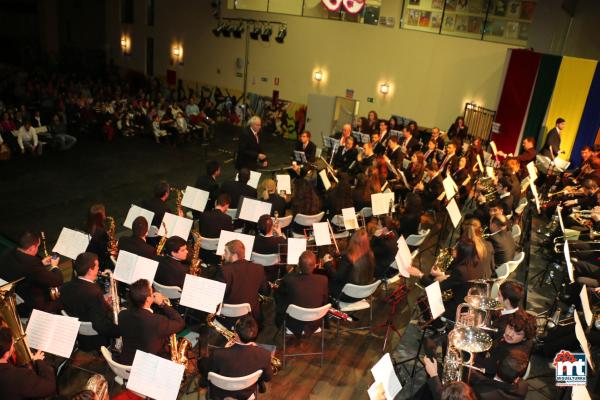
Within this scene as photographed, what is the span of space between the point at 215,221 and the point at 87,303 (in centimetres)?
221

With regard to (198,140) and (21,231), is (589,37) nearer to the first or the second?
(198,140)

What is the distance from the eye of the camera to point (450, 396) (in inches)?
123

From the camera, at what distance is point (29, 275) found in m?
4.74

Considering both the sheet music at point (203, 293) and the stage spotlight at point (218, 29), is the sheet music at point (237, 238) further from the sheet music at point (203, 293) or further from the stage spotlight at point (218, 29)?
the stage spotlight at point (218, 29)

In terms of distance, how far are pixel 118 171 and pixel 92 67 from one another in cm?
1512

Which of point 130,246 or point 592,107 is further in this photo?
point 592,107

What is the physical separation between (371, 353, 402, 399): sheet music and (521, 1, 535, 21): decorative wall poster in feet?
42.4

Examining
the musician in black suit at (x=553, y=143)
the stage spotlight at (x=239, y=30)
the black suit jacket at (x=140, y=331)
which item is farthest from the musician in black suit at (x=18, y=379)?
the stage spotlight at (x=239, y=30)

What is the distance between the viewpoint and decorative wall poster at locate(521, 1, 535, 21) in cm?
1310

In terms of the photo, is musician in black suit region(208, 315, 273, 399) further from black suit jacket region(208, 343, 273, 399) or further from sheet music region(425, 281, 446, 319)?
sheet music region(425, 281, 446, 319)

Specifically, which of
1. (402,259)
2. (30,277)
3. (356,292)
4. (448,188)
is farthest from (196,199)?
(448,188)

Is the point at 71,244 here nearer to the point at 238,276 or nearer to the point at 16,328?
the point at 16,328

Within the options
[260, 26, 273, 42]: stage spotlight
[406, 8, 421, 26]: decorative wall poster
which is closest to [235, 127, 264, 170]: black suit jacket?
[406, 8, 421, 26]: decorative wall poster

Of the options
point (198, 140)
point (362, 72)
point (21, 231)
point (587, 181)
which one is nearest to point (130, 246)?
point (21, 231)
